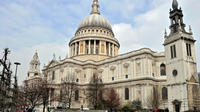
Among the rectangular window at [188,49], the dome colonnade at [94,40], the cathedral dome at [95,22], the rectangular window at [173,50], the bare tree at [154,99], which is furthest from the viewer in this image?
the cathedral dome at [95,22]

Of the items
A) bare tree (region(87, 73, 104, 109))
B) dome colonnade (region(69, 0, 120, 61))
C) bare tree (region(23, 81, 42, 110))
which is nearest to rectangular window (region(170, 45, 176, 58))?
bare tree (region(87, 73, 104, 109))

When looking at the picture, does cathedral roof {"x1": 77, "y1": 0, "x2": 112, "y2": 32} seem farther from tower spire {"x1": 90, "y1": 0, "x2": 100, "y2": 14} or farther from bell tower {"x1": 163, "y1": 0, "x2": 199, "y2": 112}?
bell tower {"x1": 163, "y1": 0, "x2": 199, "y2": 112}

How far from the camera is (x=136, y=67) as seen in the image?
53875mm

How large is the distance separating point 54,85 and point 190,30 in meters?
41.6

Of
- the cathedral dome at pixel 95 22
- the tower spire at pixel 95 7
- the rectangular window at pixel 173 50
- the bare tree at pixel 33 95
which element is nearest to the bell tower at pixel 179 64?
the rectangular window at pixel 173 50

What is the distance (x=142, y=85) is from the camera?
50344 millimetres

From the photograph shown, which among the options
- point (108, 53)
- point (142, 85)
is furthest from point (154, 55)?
point (108, 53)

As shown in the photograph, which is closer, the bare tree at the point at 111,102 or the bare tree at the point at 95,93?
the bare tree at the point at 111,102

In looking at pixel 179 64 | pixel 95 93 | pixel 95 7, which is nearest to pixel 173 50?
pixel 179 64

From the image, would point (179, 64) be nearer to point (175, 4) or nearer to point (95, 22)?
point (175, 4)

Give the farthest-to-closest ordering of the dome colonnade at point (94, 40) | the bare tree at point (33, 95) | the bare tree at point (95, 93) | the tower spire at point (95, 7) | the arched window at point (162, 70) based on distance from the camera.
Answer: the tower spire at point (95, 7) → the dome colonnade at point (94, 40) → the arched window at point (162, 70) → the bare tree at point (95, 93) → the bare tree at point (33, 95)

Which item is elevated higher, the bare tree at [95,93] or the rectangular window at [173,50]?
the rectangular window at [173,50]

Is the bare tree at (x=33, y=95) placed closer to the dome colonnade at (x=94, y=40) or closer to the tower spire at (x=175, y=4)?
the tower spire at (x=175, y=4)

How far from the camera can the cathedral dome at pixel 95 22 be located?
271 ft
